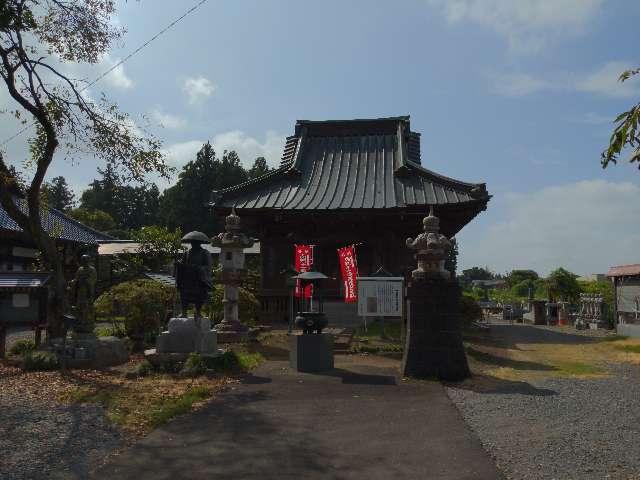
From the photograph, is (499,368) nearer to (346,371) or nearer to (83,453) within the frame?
(346,371)

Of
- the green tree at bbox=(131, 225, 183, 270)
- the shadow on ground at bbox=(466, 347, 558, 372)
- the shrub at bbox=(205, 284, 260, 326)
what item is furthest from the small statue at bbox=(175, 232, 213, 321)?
the green tree at bbox=(131, 225, 183, 270)

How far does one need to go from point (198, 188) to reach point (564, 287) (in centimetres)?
3424

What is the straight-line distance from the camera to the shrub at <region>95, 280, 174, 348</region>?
41.3ft

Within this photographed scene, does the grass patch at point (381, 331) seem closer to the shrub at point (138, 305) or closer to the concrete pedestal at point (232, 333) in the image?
the concrete pedestal at point (232, 333)

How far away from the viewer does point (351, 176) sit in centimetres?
1912

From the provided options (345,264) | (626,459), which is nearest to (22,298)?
(345,264)

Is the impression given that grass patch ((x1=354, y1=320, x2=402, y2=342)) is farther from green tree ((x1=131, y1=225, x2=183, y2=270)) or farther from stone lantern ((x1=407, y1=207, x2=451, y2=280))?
green tree ((x1=131, y1=225, x2=183, y2=270))

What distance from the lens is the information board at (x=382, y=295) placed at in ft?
39.4

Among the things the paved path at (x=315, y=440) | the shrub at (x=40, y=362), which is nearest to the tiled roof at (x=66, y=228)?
the shrub at (x=40, y=362)

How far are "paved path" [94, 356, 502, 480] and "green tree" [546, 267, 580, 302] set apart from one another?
26.9 metres

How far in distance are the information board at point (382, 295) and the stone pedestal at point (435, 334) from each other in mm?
2899

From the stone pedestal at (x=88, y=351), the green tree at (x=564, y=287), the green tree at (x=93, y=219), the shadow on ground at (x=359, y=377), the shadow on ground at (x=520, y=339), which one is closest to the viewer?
the shadow on ground at (x=359, y=377)

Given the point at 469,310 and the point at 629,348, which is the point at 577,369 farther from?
the point at 469,310

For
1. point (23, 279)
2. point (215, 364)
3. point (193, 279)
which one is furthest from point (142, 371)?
point (23, 279)
